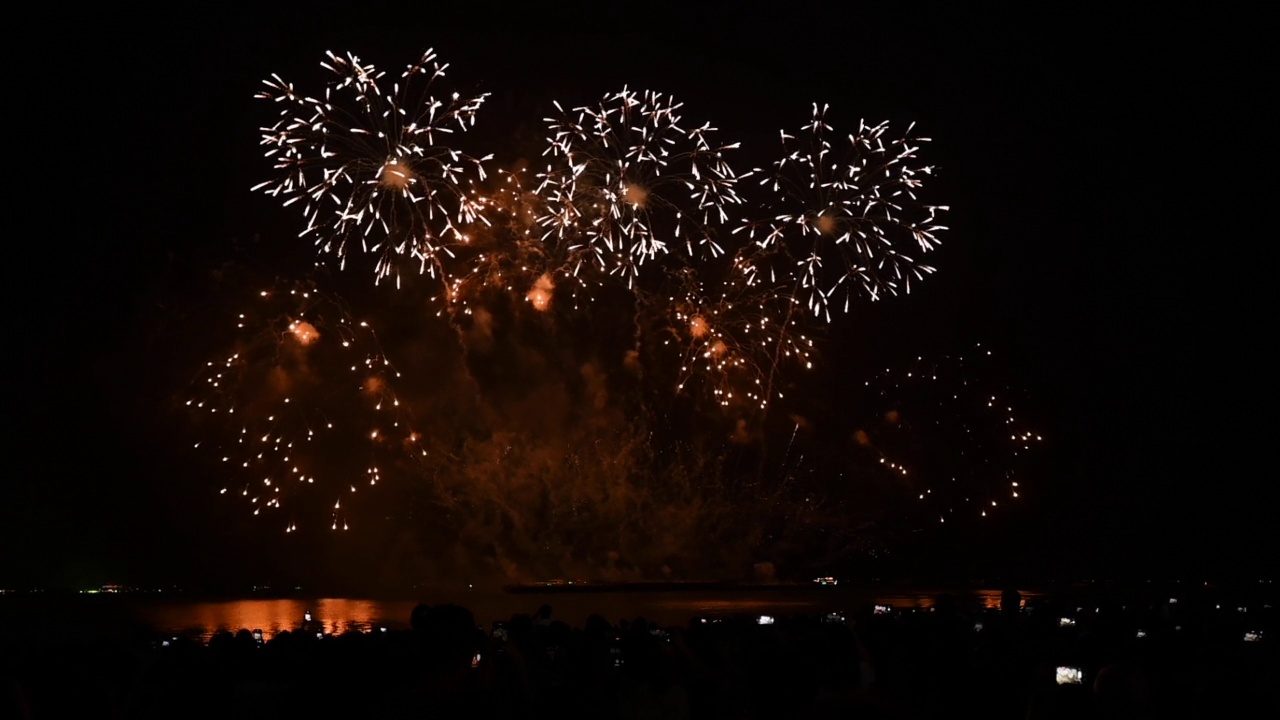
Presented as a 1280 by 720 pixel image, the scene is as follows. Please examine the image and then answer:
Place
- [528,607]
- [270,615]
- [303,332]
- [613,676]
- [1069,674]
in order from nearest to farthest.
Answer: [613,676], [1069,674], [270,615], [528,607], [303,332]

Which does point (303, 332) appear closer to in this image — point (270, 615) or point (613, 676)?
point (270, 615)

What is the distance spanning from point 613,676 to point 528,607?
83.3ft

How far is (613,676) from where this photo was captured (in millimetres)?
6168

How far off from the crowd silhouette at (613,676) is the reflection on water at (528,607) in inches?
572

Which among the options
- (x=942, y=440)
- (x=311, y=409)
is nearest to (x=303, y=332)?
(x=311, y=409)

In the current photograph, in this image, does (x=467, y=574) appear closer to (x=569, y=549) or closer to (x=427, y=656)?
(x=569, y=549)

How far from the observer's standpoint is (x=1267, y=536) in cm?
4928

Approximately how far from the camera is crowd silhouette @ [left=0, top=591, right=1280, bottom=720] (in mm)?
5797

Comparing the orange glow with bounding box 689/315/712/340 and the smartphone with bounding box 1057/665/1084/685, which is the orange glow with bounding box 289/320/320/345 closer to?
the orange glow with bounding box 689/315/712/340

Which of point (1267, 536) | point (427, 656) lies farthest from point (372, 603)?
point (1267, 536)

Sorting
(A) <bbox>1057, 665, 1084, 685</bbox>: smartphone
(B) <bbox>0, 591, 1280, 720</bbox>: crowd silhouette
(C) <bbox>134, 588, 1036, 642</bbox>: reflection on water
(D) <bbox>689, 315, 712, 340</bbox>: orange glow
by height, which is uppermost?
(D) <bbox>689, 315, 712, 340</bbox>: orange glow

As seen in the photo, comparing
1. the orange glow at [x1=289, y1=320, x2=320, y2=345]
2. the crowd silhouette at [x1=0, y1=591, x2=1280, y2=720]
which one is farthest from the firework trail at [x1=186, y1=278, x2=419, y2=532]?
the crowd silhouette at [x1=0, y1=591, x2=1280, y2=720]

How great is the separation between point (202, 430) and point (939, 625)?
35.6m

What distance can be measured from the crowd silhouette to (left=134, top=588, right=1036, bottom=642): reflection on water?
14.5 m
